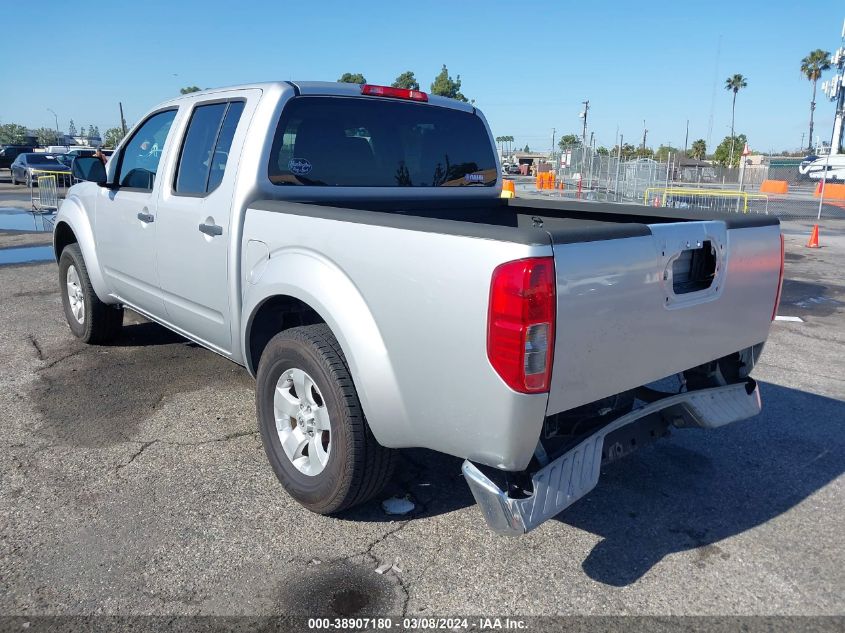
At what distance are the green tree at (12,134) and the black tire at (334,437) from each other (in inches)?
3586

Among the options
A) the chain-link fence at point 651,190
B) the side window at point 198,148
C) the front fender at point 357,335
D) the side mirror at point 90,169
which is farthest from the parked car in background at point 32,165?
the front fender at point 357,335

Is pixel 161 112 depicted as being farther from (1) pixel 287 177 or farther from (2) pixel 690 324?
(2) pixel 690 324

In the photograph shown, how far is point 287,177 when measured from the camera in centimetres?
381

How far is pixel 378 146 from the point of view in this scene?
167 inches

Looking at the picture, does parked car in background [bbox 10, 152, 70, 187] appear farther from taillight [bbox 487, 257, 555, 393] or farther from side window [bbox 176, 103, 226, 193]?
taillight [bbox 487, 257, 555, 393]

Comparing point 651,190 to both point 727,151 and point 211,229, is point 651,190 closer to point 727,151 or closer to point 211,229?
point 211,229

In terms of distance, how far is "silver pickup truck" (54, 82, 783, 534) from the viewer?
8.09 ft

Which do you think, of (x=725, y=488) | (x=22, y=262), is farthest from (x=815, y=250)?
(x=22, y=262)

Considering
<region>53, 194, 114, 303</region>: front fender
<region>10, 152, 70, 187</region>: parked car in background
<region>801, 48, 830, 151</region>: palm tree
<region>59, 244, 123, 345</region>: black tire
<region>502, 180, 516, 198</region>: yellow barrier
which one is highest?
<region>801, 48, 830, 151</region>: palm tree

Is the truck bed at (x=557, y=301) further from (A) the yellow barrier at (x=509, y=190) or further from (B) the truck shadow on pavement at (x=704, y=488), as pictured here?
(A) the yellow barrier at (x=509, y=190)

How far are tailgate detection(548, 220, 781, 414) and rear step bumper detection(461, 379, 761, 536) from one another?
0.70 ft

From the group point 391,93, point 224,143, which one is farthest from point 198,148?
point 391,93

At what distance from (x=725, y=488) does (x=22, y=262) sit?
10.3 metres

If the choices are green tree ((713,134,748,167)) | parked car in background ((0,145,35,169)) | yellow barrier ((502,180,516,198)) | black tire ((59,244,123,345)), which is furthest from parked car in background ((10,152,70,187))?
green tree ((713,134,748,167))
